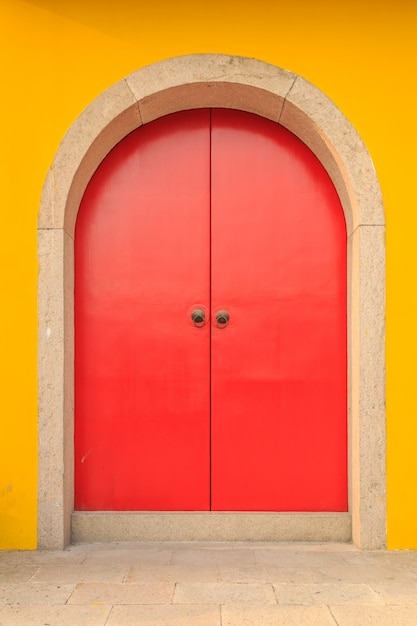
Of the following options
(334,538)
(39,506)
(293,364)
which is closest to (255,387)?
(293,364)

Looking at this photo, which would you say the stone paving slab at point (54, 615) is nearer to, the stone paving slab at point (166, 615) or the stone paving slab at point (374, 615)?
the stone paving slab at point (166, 615)

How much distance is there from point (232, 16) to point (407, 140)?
Result: 1378mm

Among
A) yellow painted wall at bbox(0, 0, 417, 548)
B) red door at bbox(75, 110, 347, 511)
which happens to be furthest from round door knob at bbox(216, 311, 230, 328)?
yellow painted wall at bbox(0, 0, 417, 548)

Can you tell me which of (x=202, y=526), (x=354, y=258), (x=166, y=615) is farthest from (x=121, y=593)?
(x=354, y=258)

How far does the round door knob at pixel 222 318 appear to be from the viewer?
14.6 ft

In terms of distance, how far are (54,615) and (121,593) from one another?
38 cm

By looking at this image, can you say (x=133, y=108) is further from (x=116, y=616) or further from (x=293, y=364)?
(x=116, y=616)

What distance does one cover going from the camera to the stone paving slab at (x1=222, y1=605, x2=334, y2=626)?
311 cm

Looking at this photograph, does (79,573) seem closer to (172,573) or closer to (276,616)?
(172,573)

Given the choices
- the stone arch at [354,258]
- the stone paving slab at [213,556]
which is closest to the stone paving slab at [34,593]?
the stone arch at [354,258]

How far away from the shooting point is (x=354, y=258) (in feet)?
14.3

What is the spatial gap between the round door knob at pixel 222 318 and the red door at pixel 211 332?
0.01 meters

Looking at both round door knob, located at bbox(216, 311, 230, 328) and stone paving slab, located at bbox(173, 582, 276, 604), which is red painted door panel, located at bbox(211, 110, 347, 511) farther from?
stone paving slab, located at bbox(173, 582, 276, 604)

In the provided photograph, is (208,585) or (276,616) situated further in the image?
(208,585)
